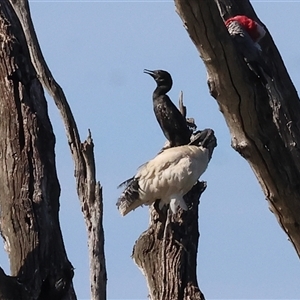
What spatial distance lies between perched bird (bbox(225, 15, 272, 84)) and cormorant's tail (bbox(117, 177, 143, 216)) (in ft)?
12.3

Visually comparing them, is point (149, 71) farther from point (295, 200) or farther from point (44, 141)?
point (295, 200)

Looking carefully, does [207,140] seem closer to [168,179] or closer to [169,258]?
[168,179]

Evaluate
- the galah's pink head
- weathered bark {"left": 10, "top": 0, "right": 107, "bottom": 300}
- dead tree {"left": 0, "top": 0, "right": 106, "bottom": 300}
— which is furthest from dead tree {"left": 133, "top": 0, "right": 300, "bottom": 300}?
weathered bark {"left": 10, "top": 0, "right": 107, "bottom": 300}

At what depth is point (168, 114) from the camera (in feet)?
27.7

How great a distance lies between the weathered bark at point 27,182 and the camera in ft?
18.2

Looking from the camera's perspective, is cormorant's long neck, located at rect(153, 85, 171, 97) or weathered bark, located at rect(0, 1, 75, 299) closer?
weathered bark, located at rect(0, 1, 75, 299)

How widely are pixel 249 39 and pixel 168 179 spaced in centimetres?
421

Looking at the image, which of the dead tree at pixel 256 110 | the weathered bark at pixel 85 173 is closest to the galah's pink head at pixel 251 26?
the dead tree at pixel 256 110

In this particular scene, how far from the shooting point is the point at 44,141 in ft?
19.2

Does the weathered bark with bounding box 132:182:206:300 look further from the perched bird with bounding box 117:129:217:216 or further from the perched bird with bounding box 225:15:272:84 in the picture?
the perched bird with bounding box 225:15:272:84

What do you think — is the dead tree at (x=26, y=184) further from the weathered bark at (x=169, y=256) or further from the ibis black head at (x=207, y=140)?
the ibis black head at (x=207, y=140)

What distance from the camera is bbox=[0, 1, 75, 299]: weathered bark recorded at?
5.54m

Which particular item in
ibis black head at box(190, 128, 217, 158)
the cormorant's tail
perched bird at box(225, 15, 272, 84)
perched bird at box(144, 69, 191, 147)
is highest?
perched bird at box(144, 69, 191, 147)

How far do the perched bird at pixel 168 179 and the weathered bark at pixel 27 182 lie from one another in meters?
2.46
